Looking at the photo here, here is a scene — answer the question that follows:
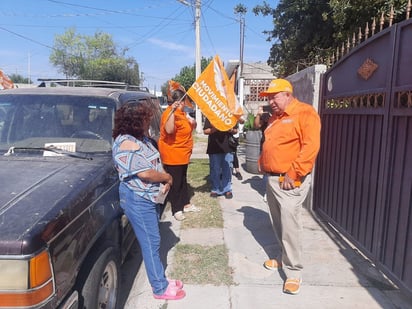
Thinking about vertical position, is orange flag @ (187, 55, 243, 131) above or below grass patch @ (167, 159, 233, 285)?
above

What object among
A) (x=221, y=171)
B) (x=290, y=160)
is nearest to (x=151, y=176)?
(x=290, y=160)

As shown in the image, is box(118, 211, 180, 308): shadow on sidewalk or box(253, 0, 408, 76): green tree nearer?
box(118, 211, 180, 308): shadow on sidewalk

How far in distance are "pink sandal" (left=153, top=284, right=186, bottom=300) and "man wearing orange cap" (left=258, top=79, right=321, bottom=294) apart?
0.94m

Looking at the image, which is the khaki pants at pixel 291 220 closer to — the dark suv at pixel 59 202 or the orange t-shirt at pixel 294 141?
the orange t-shirt at pixel 294 141

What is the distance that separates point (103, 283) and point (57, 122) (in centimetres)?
154

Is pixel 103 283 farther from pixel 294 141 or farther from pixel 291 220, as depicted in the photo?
pixel 294 141

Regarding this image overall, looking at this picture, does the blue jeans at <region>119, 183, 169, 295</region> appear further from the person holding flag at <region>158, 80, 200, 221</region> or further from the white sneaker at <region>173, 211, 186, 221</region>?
the white sneaker at <region>173, 211, 186, 221</region>

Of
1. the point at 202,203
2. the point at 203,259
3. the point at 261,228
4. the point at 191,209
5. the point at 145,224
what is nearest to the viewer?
the point at 145,224

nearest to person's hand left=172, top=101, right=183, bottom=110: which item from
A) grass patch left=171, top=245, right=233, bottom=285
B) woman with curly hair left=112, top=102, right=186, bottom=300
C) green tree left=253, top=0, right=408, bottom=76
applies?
woman with curly hair left=112, top=102, right=186, bottom=300

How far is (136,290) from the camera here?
3182mm

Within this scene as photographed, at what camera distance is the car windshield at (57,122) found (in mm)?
3082

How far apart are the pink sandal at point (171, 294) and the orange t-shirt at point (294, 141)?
1.33m

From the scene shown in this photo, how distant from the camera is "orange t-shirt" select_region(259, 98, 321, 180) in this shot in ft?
9.54

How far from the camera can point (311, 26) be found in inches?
386
